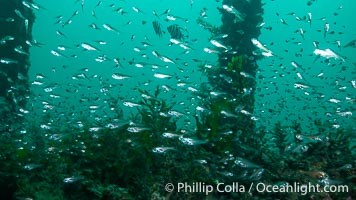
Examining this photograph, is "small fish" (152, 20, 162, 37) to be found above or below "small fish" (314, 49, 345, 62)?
above

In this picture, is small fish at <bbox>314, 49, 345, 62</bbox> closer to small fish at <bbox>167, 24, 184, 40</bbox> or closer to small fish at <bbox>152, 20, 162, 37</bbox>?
small fish at <bbox>167, 24, 184, 40</bbox>

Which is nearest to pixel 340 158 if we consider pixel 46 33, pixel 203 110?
pixel 203 110

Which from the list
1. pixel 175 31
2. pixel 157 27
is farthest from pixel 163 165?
pixel 157 27

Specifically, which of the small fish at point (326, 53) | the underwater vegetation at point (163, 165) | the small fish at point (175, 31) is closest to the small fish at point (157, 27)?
the small fish at point (175, 31)

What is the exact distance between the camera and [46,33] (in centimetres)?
13875

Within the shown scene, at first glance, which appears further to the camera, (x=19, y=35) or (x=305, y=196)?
(x=19, y=35)

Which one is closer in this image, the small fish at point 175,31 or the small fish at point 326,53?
the small fish at point 326,53

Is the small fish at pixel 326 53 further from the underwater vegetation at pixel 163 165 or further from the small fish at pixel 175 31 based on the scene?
the small fish at pixel 175 31

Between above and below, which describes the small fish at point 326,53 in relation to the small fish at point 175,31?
below

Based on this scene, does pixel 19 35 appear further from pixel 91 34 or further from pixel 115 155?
pixel 91 34

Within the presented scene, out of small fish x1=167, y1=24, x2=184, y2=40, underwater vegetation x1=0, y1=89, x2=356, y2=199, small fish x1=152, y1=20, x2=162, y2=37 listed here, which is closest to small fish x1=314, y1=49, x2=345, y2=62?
underwater vegetation x1=0, y1=89, x2=356, y2=199

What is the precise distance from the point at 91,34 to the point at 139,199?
152308 mm

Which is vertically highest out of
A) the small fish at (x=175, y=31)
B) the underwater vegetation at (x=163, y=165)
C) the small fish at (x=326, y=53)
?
the small fish at (x=175, y=31)

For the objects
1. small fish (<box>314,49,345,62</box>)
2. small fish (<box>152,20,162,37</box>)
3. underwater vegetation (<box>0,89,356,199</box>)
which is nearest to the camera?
underwater vegetation (<box>0,89,356,199</box>)
